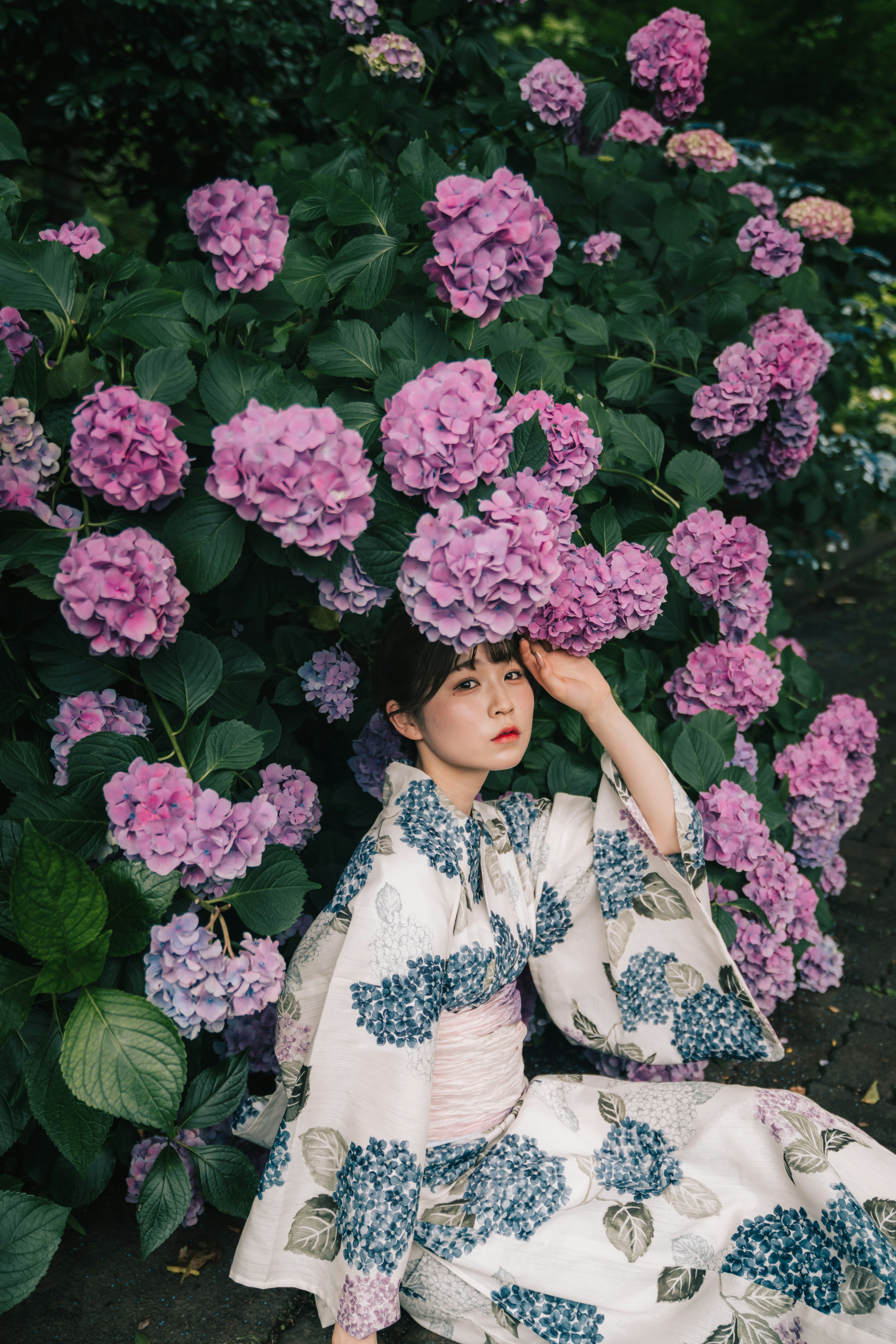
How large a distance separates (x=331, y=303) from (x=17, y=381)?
0.60 metres

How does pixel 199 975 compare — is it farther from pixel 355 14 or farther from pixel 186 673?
pixel 355 14

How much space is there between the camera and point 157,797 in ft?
4.56

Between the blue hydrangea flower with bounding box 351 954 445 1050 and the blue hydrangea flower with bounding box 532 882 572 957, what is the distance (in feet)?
1.49

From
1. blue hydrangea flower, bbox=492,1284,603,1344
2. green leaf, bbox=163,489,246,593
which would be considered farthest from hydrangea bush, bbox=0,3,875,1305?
blue hydrangea flower, bbox=492,1284,603,1344

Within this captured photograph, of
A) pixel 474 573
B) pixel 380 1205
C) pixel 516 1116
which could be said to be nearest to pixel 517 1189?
pixel 516 1116

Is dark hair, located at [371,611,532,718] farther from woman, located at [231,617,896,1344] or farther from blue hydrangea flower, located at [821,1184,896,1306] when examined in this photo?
blue hydrangea flower, located at [821,1184,896,1306]

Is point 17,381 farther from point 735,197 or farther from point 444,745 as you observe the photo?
point 735,197

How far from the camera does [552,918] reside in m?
2.07

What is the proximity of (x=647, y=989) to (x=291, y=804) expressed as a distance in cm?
80

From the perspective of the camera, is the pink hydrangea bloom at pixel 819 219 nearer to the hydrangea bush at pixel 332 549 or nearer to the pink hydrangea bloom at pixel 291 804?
the hydrangea bush at pixel 332 549

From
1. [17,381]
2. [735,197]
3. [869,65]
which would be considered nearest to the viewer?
[17,381]

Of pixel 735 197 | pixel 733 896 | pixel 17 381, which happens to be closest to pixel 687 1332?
pixel 733 896

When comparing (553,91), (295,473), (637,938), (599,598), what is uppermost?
(553,91)

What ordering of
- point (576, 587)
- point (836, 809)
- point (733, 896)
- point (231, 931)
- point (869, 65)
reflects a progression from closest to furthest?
1. point (576, 587)
2. point (231, 931)
3. point (733, 896)
4. point (836, 809)
5. point (869, 65)
